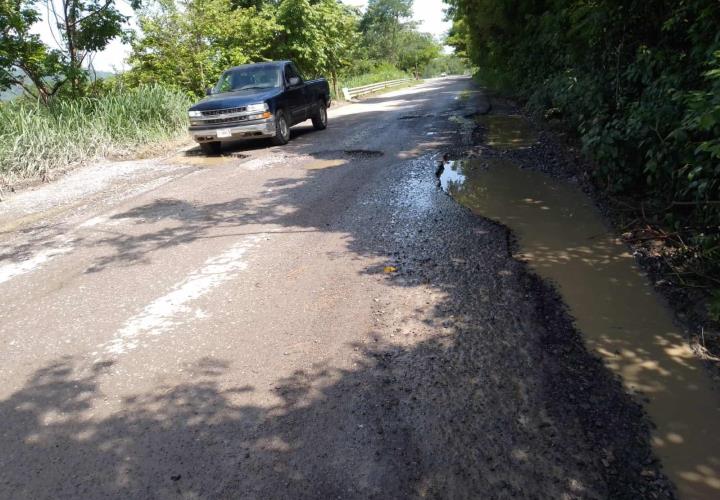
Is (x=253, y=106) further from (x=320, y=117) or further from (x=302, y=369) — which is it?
(x=302, y=369)

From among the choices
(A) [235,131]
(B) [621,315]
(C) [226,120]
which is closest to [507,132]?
(A) [235,131]

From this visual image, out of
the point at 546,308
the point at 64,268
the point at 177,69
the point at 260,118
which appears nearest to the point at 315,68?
the point at 177,69

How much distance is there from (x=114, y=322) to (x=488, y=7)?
16227mm

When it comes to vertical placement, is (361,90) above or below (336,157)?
above

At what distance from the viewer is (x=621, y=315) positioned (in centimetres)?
357

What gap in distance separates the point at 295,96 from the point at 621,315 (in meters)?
9.94

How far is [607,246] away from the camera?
4.77 metres

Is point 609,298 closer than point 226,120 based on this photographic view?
Yes

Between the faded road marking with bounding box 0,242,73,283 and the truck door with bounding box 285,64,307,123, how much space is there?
23.6ft

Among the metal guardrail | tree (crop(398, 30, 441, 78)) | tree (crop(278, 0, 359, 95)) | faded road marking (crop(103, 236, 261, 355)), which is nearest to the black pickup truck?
faded road marking (crop(103, 236, 261, 355))

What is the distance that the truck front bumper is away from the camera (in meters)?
10.5

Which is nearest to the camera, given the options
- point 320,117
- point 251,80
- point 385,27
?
point 251,80

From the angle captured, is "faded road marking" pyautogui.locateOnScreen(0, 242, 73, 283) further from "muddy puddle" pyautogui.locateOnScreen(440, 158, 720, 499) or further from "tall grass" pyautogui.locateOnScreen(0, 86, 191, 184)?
"muddy puddle" pyautogui.locateOnScreen(440, 158, 720, 499)

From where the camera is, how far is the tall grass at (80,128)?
920cm
